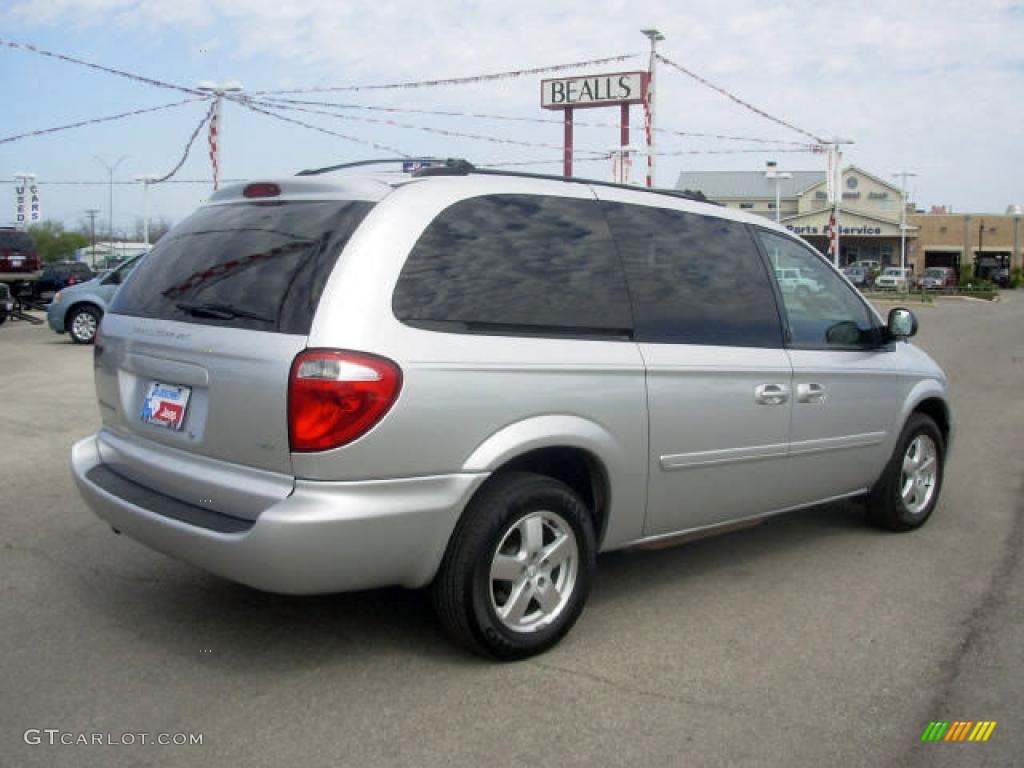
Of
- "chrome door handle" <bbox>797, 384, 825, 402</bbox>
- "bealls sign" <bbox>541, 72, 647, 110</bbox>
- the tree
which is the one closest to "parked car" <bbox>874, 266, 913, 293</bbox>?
"bealls sign" <bbox>541, 72, 647, 110</bbox>

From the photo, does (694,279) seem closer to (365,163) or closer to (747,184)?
(365,163)

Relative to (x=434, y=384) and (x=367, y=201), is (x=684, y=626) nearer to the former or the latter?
(x=434, y=384)

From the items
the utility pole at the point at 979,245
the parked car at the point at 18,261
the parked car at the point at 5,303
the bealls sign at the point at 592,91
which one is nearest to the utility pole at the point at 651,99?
the bealls sign at the point at 592,91

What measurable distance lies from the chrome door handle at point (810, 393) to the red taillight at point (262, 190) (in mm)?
2584

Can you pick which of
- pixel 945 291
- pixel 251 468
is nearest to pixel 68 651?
pixel 251 468

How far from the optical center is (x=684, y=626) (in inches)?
171

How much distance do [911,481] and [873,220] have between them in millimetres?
77399

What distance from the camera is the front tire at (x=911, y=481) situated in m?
5.82

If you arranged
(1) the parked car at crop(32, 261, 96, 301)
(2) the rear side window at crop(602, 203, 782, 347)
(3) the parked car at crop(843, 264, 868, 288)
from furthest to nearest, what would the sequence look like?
(3) the parked car at crop(843, 264, 868, 288) → (1) the parked car at crop(32, 261, 96, 301) → (2) the rear side window at crop(602, 203, 782, 347)

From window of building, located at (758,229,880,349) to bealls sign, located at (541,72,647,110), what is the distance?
2156 cm

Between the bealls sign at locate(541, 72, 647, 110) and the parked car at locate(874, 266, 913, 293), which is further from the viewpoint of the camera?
the parked car at locate(874, 266, 913, 293)

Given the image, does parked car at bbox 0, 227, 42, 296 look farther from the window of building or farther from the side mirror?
the side mirror

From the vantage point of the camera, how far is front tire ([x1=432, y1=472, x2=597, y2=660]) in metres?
3.71

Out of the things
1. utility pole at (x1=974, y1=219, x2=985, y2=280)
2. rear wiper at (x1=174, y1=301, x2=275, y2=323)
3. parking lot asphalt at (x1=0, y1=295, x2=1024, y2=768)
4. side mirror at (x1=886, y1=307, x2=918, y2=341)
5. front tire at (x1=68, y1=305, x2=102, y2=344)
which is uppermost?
utility pole at (x1=974, y1=219, x2=985, y2=280)
